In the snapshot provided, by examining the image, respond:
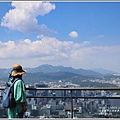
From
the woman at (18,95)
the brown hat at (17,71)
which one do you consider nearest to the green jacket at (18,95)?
the woman at (18,95)

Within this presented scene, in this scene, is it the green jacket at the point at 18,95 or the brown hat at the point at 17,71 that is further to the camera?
the brown hat at the point at 17,71

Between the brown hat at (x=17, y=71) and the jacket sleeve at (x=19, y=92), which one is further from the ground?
the brown hat at (x=17, y=71)

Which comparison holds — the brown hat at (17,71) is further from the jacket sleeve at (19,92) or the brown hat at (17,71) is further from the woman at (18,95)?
the jacket sleeve at (19,92)

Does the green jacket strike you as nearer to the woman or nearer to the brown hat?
the woman

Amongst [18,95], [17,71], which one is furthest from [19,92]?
[17,71]

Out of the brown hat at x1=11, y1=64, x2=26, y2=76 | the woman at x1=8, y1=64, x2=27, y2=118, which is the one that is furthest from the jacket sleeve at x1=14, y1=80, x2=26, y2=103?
the brown hat at x1=11, y1=64, x2=26, y2=76

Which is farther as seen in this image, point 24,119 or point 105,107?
point 105,107

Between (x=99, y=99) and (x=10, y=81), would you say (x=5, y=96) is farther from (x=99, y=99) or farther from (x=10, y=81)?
(x=99, y=99)

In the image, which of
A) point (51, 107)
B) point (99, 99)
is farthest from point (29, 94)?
point (99, 99)
